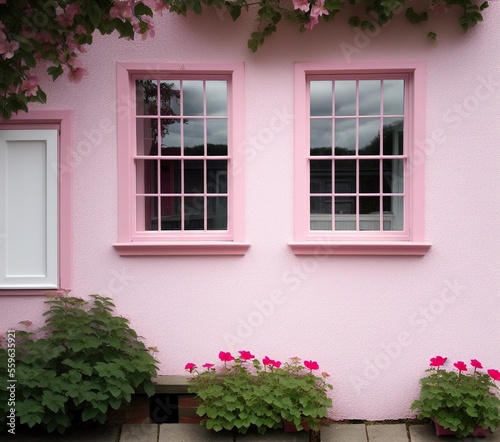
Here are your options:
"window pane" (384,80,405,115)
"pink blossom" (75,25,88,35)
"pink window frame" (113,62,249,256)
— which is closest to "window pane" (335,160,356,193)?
"window pane" (384,80,405,115)

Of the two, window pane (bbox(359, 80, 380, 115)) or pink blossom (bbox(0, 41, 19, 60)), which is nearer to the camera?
pink blossom (bbox(0, 41, 19, 60))

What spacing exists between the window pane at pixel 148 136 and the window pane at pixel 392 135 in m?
2.22

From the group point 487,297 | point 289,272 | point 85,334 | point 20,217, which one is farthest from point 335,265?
point 20,217

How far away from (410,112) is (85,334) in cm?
363

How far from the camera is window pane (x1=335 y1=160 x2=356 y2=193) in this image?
5.61m

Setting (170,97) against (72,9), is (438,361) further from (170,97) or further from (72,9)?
(72,9)

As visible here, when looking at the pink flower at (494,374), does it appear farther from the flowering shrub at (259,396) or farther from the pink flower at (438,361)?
the flowering shrub at (259,396)

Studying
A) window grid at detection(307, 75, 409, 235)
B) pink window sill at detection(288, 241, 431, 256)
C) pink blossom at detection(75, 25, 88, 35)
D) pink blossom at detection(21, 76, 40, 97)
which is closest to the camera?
pink blossom at detection(75, 25, 88, 35)

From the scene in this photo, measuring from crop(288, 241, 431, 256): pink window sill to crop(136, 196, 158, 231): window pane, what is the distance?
135cm

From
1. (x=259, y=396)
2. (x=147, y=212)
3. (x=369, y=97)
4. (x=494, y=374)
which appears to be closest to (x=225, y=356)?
(x=259, y=396)

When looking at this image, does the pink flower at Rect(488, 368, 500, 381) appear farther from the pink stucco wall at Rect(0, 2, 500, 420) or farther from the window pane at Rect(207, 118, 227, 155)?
the window pane at Rect(207, 118, 227, 155)

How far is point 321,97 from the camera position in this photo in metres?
5.61

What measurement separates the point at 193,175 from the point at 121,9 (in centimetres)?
211

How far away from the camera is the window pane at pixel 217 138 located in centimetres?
561
